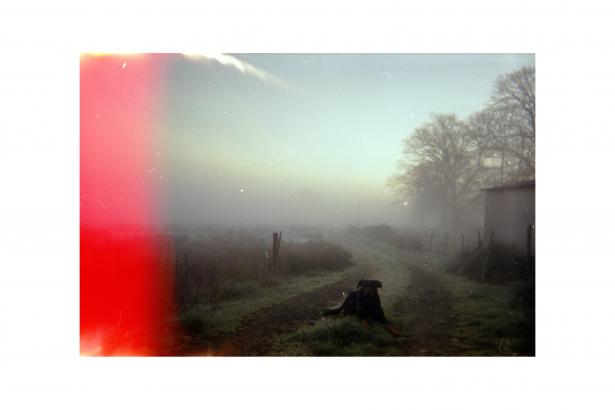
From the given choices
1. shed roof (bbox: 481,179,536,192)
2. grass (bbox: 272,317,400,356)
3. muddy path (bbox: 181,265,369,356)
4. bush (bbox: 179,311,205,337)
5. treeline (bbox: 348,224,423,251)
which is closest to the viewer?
grass (bbox: 272,317,400,356)

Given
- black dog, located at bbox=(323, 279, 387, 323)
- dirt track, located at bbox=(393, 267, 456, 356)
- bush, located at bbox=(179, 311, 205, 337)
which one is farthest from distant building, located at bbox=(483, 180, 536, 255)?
bush, located at bbox=(179, 311, 205, 337)

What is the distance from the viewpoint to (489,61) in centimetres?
442

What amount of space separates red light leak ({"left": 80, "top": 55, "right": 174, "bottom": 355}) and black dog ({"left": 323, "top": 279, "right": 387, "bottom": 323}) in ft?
8.47

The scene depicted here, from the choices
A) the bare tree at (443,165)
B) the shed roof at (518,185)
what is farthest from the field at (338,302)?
the shed roof at (518,185)

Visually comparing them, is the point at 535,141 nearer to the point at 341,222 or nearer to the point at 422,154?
the point at 422,154

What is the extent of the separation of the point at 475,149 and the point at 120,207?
5602 millimetres

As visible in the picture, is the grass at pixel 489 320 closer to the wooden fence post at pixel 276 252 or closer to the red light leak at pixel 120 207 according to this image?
the wooden fence post at pixel 276 252

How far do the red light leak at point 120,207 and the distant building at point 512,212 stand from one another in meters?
5.07

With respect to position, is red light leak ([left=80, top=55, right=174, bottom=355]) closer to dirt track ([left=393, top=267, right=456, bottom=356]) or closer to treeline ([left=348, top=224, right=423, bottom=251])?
treeline ([left=348, top=224, right=423, bottom=251])

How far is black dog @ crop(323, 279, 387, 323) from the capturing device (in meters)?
4.18

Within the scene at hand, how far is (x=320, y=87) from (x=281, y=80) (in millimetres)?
616

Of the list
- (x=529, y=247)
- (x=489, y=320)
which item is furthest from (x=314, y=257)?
(x=529, y=247)

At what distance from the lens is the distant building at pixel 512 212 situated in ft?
14.5

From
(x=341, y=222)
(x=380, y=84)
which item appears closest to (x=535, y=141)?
(x=380, y=84)
